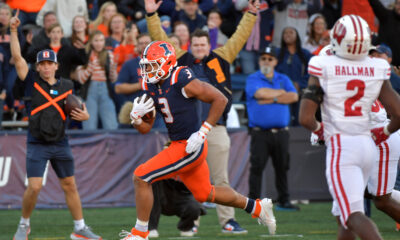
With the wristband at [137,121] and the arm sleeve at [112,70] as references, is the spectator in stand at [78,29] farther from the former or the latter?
the wristband at [137,121]

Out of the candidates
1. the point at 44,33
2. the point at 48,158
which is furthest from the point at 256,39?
the point at 48,158

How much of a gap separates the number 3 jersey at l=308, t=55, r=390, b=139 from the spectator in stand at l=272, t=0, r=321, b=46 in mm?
8851

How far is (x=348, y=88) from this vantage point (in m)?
5.30

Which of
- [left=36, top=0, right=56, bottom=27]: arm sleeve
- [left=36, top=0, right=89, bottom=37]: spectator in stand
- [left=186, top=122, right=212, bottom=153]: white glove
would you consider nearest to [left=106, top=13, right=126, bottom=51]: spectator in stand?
[left=36, top=0, right=89, bottom=37]: spectator in stand

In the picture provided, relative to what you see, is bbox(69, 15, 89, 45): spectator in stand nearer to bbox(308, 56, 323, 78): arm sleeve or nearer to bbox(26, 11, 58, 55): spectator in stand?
bbox(26, 11, 58, 55): spectator in stand

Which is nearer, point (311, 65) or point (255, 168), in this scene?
point (311, 65)

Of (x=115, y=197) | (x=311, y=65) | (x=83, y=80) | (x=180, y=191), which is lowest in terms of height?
(x=115, y=197)

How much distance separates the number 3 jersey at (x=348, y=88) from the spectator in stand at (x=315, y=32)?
27.0 ft

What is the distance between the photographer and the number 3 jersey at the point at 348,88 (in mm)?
5297

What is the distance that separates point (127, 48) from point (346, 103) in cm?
762

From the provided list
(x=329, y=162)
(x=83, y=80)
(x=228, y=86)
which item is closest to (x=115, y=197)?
(x=83, y=80)

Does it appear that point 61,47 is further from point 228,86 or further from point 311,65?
point 311,65

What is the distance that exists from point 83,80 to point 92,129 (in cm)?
78

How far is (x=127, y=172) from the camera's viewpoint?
37.9 ft
